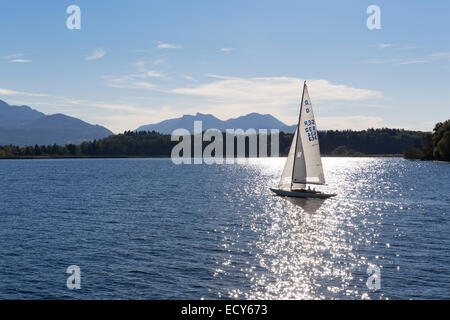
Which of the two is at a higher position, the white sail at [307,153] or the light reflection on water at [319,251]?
the white sail at [307,153]

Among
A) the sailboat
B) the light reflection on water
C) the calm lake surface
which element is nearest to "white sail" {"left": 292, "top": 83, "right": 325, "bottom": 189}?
the sailboat

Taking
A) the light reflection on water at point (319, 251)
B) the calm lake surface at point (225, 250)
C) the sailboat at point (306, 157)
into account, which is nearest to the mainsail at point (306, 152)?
the sailboat at point (306, 157)

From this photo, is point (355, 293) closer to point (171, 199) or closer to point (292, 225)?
point (292, 225)

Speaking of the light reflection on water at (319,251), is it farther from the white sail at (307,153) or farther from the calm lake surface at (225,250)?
the white sail at (307,153)

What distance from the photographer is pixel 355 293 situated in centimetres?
3169

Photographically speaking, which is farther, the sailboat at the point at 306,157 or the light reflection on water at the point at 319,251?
the sailboat at the point at 306,157

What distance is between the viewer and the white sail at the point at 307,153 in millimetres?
84812

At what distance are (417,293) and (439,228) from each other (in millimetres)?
31458

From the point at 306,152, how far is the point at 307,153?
11.9 inches

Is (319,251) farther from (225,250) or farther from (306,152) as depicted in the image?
(306,152)

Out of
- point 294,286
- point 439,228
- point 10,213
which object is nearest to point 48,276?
point 294,286
